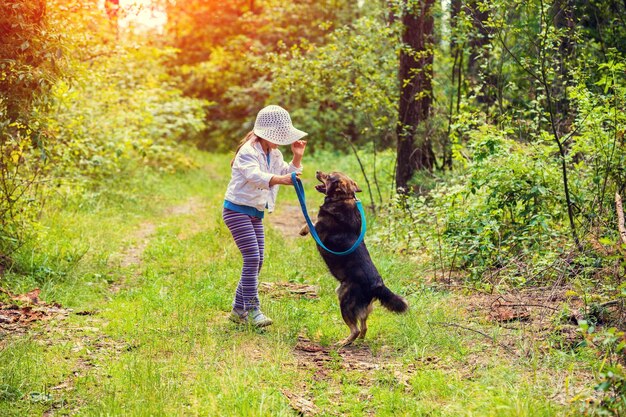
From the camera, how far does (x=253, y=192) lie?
21.0 feet

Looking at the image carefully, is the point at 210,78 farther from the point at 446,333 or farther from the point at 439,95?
the point at 446,333

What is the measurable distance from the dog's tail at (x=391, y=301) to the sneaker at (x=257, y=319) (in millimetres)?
1156

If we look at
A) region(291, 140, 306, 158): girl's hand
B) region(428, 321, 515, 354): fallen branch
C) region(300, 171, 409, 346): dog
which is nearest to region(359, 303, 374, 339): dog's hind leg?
region(300, 171, 409, 346): dog

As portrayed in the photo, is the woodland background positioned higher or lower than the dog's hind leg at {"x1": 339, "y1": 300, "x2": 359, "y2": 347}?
higher

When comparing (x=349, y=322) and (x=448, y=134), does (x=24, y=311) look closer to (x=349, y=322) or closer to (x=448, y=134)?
(x=349, y=322)

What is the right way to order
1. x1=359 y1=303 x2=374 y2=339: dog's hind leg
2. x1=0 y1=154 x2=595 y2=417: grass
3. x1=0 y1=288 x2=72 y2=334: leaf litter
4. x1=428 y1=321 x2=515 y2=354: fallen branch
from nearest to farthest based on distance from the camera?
x1=0 y1=154 x2=595 y2=417: grass, x1=428 y1=321 x2=515 y2=354: fallen branch, x1=359 y1=303 x2=374 y2=339: dog's hind leg, x1=0 y1=288 x2=72 y2=334: leaf litter

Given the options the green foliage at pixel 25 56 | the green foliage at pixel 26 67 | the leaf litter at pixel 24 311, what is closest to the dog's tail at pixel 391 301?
the leaf litter at pixel 24 311

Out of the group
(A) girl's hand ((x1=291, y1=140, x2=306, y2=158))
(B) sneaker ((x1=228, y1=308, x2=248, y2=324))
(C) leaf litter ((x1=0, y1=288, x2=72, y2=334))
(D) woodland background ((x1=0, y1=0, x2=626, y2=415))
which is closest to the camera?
(C) leaf litter ((x1=0, y1=288, x2=72, y2=334))

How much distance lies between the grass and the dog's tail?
1.00 ft

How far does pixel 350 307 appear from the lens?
19.9 ft

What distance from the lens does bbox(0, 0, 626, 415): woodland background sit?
6.68m

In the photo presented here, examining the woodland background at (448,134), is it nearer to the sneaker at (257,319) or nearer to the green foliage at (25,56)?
the green foliage at (25,56)

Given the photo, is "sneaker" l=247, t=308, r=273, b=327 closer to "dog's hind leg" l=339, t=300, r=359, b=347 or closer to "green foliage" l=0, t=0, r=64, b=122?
"dog's hind leg" l=339, t=300, r=359, b=347

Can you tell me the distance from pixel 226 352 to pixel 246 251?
3.99ft
